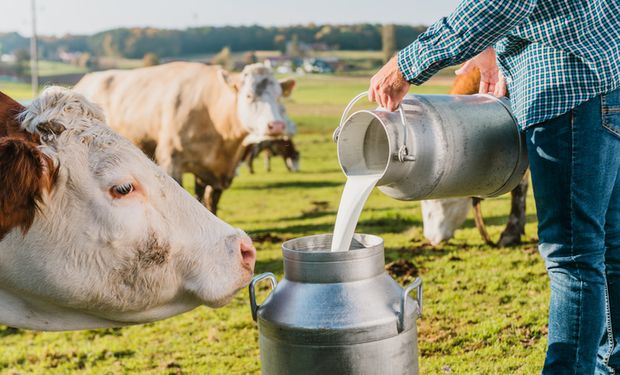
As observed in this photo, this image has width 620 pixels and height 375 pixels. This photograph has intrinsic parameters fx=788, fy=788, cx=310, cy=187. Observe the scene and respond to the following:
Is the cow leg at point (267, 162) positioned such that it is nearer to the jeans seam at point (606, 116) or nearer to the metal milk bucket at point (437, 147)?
the metal milk bucket at point (437, 147)

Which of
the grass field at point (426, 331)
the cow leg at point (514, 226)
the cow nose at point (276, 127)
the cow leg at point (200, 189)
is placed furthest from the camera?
the cow leg at point (200, 189)

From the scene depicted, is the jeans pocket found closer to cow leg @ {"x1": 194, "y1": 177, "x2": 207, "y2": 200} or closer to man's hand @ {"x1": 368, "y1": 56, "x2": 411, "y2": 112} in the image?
man's hand @ {"x1": 368, "y1": 56, "x2": 411, "y2": 112}

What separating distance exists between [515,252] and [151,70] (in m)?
4.79

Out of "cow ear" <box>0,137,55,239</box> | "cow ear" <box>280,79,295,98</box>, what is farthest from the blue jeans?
"cow ear" <box>280,79,295,98</box>

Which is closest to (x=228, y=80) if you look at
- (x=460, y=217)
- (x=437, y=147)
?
(x=460, y=217)

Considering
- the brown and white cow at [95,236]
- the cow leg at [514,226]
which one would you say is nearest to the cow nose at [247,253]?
the brown and white cow at [95,236]

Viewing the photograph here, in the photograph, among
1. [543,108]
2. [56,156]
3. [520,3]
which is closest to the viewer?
[56,156]

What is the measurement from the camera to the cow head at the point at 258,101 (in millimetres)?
8602

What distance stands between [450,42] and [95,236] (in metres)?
1.24

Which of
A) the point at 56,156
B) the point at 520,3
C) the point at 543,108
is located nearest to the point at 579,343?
the point at 543,108

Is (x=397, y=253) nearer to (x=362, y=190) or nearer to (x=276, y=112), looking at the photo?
(x=276, y=112)

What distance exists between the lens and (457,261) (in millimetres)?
6434

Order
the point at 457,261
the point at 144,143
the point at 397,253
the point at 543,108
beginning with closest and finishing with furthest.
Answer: the point at 543,108
the point at 457,261
the point at 397,253
the point at 144,143

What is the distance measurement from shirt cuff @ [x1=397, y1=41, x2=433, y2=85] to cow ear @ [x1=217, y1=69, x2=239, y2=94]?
6320 millimetres
